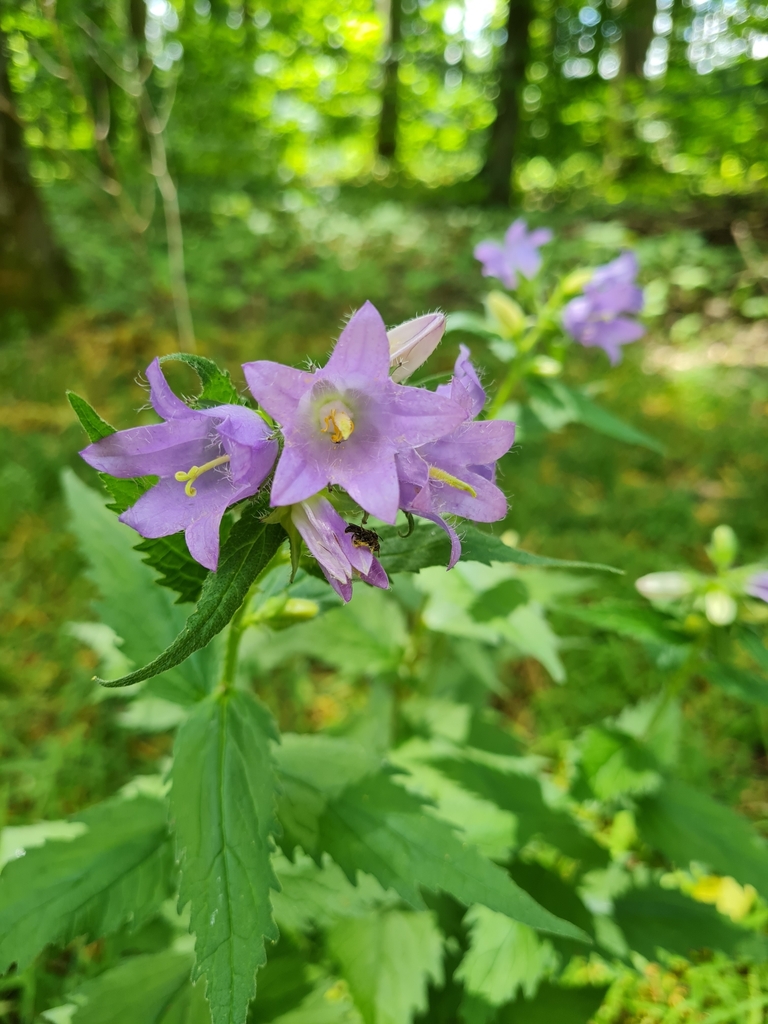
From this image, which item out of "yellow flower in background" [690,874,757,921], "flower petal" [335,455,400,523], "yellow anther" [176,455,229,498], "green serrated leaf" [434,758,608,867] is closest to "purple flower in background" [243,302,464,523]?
"flower petal" [335,455,400,523]

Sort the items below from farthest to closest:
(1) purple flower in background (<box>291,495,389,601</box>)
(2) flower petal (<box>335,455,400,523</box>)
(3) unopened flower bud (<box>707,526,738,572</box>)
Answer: (3) unopened flower bud (<box>707,526,738,572</box>)
(1) purple flower in background (<box>291,495,389,601</box>)
(2) flower petal (<box>335,455,400,523</box>)

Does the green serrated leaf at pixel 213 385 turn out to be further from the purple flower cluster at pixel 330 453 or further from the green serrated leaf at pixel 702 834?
the green serrated leaf at pixel 702 834

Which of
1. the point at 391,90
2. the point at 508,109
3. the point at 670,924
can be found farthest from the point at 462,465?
the point at 391,90

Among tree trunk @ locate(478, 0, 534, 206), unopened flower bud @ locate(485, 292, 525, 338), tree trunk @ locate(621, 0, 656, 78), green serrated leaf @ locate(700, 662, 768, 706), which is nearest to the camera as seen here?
green serrated leaf @ locate(700, 662, 768, 706)

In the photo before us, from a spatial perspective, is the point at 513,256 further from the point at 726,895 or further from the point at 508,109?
the point at 508,109

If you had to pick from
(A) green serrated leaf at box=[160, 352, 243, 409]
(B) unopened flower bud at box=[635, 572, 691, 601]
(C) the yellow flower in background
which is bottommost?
(C) the yellow flower in background

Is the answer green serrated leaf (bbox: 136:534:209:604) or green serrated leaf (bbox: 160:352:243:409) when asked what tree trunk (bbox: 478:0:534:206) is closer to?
green serrated leaf (bbox: 160:352:243:409)

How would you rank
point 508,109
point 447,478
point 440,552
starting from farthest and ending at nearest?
point 508,109 → point 440,552 → point 447,478
